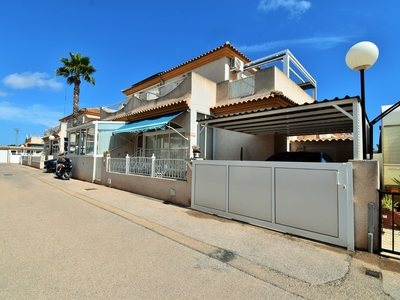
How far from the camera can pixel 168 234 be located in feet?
23.5

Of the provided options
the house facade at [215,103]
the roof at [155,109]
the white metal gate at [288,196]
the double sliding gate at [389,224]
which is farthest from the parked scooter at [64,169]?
the double sliding gate at [389,224]

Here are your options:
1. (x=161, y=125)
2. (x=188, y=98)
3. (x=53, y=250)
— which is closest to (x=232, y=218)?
(x=53, y=250)

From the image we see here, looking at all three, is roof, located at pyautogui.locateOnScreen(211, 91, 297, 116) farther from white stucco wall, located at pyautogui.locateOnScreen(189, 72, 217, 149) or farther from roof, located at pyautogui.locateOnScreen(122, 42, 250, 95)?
roof, located at pyautogui.locateOnScreen(122, 42, 250, 95)

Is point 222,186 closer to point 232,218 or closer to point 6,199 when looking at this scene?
point 232,218

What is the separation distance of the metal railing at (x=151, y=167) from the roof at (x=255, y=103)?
4806 millimetres

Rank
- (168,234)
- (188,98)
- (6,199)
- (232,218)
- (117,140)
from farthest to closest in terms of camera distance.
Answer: (117,140)
(188,98)
(6,199)
(232,218)
(168,234)

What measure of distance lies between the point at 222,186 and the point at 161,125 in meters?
5.86

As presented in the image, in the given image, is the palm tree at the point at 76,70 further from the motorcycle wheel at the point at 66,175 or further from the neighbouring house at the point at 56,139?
the motorcycle wheel at the point at 66,175

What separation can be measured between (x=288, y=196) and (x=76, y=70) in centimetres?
3288

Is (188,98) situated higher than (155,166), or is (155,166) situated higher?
(188,98)

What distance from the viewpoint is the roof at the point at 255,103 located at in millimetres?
12406

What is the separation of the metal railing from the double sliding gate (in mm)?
7411

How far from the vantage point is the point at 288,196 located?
24.1 feet

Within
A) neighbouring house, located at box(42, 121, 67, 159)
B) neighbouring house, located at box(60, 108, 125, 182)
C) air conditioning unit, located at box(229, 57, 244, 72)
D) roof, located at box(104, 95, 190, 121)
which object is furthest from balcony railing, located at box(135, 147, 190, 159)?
neighbouring house, located at box(42, 121, 67, 159)
